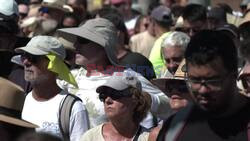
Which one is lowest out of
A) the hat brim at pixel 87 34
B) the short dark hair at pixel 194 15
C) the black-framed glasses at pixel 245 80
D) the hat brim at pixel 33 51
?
the short dark hair at pixel 194 15

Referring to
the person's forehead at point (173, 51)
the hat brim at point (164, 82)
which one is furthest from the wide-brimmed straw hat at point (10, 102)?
the person's forehead at point (173, 51)

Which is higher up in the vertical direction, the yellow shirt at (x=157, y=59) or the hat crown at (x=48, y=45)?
the hat crown at (x=48, y=45)

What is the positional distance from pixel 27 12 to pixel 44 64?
20.5 ft

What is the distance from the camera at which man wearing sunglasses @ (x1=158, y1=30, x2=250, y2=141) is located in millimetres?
4324

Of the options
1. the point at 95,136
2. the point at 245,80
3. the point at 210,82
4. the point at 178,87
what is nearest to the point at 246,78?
the point at 245,80

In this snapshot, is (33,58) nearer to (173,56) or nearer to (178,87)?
(178,87)

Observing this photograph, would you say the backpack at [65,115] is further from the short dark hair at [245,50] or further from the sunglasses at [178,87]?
the short dark hair at [245,50]

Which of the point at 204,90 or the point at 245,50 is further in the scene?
the point at 245,50

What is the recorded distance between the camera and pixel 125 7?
13.6 metres

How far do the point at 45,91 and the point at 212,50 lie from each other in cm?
233

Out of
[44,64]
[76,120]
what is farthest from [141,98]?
[44,64]

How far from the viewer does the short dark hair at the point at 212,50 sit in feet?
14.4

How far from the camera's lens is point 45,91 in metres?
6.45

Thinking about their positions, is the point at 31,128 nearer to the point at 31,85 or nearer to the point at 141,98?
the point at 141,98
